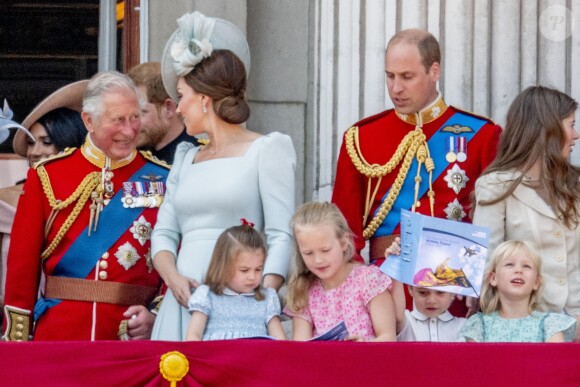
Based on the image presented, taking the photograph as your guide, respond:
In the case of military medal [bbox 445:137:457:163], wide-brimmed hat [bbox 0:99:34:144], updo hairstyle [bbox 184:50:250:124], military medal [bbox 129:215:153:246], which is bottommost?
military medal [bbox 129:215:153:246]

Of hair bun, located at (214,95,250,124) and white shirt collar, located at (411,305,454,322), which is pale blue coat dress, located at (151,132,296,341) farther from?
white shirt collar, located at (411,305,454,322)

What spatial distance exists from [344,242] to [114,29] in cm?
241

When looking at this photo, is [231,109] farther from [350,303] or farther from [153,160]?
[350,303]

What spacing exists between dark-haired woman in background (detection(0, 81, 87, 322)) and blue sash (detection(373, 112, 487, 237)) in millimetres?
1302

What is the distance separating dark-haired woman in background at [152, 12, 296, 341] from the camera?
5754 millimetres

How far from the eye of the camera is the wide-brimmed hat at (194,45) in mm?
5867

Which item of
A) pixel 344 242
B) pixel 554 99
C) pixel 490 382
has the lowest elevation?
pixel 490 382

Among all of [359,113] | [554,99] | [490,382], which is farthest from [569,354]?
[359,113]

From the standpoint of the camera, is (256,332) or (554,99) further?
(554,99)

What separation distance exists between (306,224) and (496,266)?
661 mm

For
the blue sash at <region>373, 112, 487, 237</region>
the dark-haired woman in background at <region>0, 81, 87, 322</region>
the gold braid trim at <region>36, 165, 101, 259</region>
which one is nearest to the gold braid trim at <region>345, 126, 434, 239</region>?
the blue sash at <region>373, 112, 487, 237</region>

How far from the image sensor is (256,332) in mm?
5582

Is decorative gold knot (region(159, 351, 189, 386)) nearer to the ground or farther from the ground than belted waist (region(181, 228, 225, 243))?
nearer to the ground

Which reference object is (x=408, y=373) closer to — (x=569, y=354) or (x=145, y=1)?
(x=569, y=354)
